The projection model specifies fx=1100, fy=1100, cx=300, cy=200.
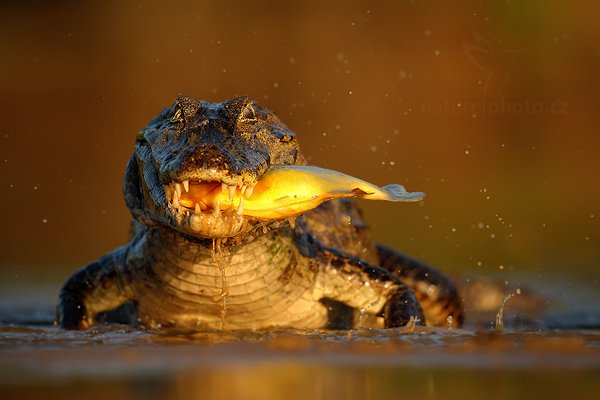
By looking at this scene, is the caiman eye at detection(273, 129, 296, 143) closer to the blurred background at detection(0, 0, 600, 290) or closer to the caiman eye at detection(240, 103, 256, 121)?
the caiman eye at detection(240, 103, 256, 121)

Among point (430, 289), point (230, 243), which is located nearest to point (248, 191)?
point (230, 243)

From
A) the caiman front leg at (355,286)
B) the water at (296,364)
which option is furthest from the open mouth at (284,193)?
the caiman front leg at (355,286)

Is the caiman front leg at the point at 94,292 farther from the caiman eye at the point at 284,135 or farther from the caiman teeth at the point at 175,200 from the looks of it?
the caiman teeth at the point at 175,200

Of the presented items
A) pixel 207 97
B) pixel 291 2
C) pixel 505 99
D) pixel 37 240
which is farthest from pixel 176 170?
pixel 291 2

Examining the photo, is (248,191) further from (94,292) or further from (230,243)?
(94,292)

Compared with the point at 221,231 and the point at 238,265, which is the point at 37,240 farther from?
the point at 221,231

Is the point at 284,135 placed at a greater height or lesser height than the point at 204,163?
greater
